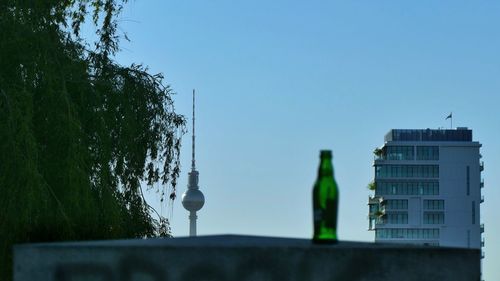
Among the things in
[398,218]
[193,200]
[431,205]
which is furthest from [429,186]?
[193,200]

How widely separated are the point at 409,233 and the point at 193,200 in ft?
159

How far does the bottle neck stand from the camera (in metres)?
6.11

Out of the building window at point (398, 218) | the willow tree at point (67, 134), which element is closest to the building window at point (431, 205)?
the building window at point (398, 218)

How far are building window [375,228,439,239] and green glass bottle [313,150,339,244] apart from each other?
14326 centimetres

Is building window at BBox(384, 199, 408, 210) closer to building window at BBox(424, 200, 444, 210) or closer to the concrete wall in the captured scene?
building window at BBox(424, 200, 444, 210)

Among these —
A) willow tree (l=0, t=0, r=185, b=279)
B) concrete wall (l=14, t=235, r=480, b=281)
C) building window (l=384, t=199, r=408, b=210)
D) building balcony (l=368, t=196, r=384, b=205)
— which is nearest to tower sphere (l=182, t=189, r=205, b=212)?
building window (l=384, t=199, r=408, b=210)

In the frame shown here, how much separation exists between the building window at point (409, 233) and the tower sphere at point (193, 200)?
44.6 meters

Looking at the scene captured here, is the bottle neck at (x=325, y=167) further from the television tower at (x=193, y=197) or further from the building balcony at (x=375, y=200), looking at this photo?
the building balcony at (x=375, y=200)

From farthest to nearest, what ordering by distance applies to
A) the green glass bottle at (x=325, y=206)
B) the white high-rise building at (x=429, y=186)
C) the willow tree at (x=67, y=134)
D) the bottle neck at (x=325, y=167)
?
the white high-rise building at (x=429, y=186) < the willow tree at (x=67, y=134) < the bottle neck at (x=325, y=167) < the green glass bottle at (x=325, y=206)

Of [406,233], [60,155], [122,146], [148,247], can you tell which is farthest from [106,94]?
[406,233]

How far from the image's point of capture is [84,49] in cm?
1758

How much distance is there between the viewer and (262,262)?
18.9ft

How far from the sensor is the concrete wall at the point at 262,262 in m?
5.74

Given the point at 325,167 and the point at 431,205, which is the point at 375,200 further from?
the point at 325,167
